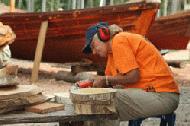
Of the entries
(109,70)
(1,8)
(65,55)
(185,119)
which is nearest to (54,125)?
(185,119)

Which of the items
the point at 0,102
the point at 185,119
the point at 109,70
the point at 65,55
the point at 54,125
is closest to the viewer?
the point at 0,102

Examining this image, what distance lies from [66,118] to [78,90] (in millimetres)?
303

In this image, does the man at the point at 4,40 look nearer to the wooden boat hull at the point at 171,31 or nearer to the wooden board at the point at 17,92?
the wooden board at the point at 17,92

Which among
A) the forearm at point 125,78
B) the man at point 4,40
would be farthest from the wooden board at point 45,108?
the man at point 4,40

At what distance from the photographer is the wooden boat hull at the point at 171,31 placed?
522 inches

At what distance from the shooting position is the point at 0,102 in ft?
14.1

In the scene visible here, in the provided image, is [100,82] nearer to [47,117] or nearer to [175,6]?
[47,117]

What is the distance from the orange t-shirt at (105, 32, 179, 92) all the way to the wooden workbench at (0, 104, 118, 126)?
0.47 meters

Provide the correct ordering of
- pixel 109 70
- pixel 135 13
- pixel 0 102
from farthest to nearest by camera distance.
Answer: pixel 135 13 < pixel 109 70 < pixel 0 102

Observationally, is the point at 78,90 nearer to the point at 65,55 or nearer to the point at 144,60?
the point at 144,60

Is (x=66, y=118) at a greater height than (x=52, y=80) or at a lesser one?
greater

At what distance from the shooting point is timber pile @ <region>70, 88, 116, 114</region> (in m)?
4.34

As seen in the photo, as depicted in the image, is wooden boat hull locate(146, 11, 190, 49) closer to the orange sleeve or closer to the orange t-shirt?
the orange t-shirt

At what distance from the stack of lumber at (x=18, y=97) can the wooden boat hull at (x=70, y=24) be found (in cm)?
729
